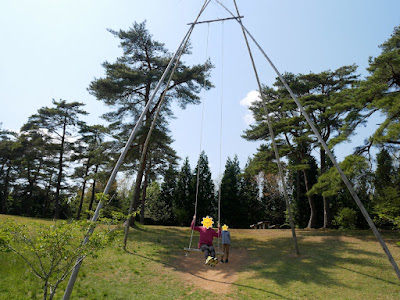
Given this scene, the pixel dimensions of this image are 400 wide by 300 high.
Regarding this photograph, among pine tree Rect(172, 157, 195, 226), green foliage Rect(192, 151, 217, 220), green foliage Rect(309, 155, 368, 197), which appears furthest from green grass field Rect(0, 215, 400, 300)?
green foliage Rect(192, 151, 217, 220)

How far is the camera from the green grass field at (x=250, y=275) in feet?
25.9

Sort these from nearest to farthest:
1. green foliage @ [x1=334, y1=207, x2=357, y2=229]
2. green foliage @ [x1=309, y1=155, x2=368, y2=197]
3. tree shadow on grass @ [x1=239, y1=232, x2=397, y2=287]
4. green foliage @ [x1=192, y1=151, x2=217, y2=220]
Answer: tree shadow on grass @ [x1=239, y1=232, x2=397, y2=287], green foliage @ [x1=309, y1=155, x2=368, y2=197], green foliage @ [x1=334, y1=207, x2=357, y2=229], green foliage @ [x1=192, y1=151, x2=217, y2=220]

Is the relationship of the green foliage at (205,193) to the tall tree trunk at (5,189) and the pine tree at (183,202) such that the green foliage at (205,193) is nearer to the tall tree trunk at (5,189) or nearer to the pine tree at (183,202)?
the pine tree at (183,202)

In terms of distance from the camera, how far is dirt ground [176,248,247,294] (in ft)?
29.6

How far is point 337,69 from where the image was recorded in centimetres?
2039

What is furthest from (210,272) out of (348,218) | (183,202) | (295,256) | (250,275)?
(183,202)

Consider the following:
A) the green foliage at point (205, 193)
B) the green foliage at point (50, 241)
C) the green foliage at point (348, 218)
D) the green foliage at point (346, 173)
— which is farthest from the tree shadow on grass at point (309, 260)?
the green foliage at point (205, 193)

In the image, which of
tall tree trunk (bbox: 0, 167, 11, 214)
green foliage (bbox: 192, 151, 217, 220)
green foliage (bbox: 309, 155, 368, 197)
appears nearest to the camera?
green foliage (bbox: 309, 155, 368, 197)

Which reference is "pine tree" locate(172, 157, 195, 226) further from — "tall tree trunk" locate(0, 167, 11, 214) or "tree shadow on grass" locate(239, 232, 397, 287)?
"tall tree trunk" locate(0, 167, 11, 214)

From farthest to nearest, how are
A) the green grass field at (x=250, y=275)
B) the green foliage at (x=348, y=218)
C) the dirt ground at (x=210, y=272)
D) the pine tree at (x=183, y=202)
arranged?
the pine tree at (x=183, y=202) → the green foliage at (x=348, y=218) → the dirt ground at (x=210, y=272) → the green grass field at (x=250, y=275)

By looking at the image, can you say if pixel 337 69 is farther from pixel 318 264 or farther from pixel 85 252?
pixel 85 252

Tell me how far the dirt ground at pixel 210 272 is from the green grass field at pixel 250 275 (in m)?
0.16

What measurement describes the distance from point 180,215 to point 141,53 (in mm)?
19819

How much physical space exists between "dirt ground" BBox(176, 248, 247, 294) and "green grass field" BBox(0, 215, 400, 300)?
0.16 metres
